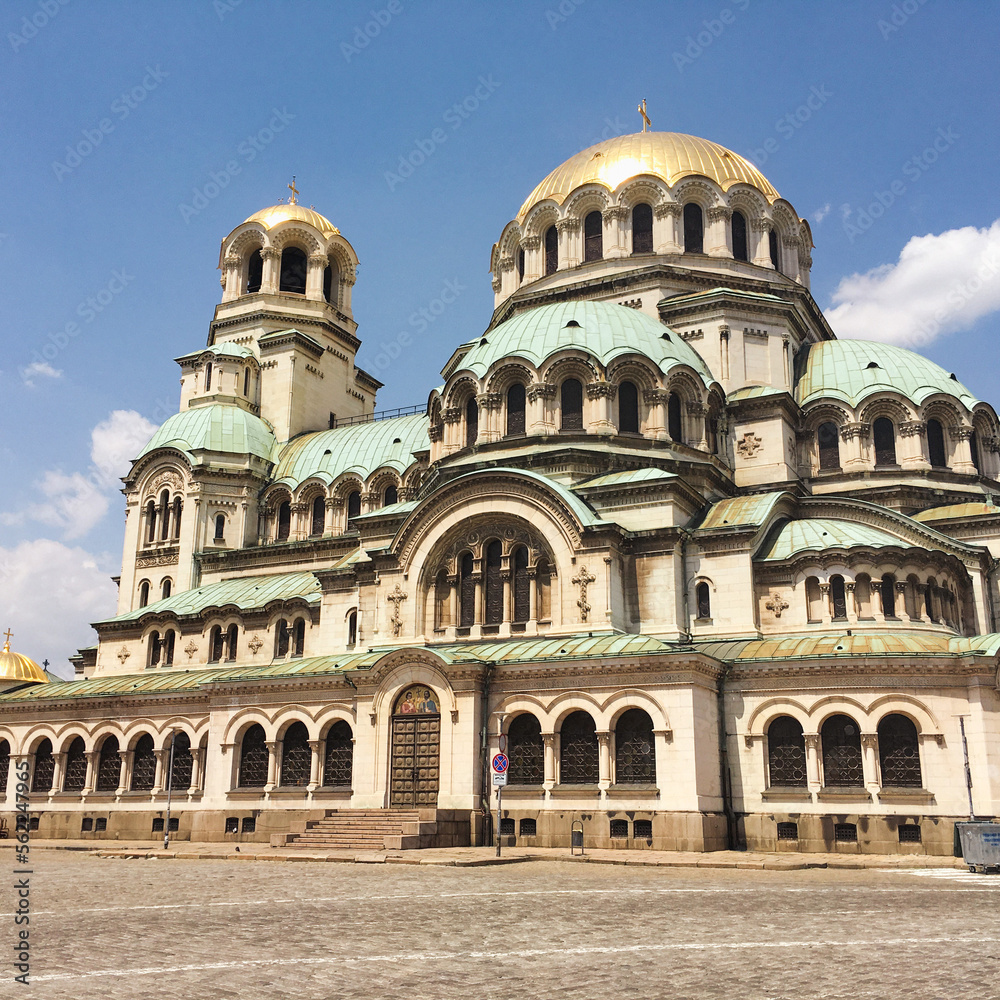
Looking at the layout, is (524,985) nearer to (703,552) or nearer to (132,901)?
(132,901)

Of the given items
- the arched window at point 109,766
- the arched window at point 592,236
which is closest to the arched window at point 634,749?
the arched window at point 109,766

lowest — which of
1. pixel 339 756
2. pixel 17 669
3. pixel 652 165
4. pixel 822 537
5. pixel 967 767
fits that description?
pixel 967 767

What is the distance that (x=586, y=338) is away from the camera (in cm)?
4103

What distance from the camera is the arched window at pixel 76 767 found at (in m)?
42.4

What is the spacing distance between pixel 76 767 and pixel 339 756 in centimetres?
1397

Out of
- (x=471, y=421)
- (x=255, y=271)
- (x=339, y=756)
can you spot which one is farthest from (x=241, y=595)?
(x=255, y=271)

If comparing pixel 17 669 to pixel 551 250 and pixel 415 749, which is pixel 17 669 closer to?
pixel 415 749

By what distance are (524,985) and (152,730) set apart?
33.9m

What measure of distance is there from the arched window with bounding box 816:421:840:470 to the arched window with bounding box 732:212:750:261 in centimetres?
950

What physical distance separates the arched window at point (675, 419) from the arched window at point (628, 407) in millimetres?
1315

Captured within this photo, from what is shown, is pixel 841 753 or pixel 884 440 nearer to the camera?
pixel 841 753

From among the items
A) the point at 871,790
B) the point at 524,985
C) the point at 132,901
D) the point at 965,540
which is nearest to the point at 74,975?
Result: the point at 524,985

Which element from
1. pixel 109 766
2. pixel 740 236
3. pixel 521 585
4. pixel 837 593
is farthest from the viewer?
pixel 740 236

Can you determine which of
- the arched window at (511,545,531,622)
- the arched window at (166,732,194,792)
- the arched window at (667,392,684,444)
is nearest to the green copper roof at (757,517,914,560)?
the arched window at (667,392,684,444)
